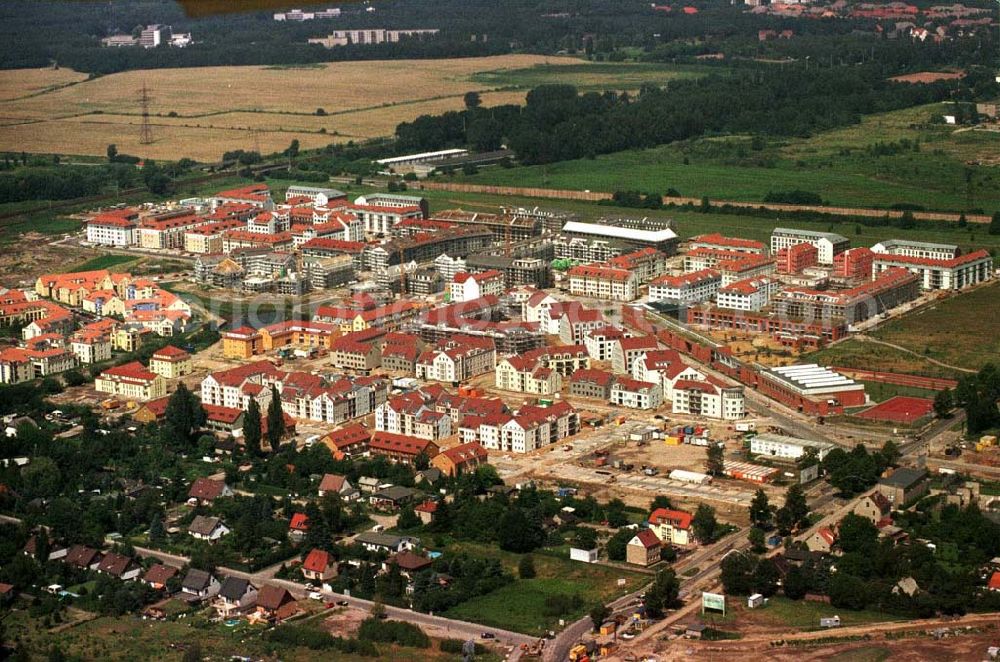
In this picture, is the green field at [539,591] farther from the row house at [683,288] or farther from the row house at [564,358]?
the row house at [683,288]

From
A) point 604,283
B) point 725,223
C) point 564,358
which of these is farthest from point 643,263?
point 564,358

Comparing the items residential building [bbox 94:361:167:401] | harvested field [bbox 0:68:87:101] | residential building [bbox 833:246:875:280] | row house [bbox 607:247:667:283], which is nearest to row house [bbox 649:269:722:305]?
row house [bbox 607:247:667:283]

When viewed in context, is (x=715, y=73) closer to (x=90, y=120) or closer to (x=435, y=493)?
(x=90, y=120)

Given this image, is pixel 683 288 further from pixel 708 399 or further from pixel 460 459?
pixel 460 459

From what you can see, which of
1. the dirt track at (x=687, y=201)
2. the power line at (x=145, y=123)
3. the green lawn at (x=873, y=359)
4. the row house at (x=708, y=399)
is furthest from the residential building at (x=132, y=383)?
the power line at (x=145, y=123)

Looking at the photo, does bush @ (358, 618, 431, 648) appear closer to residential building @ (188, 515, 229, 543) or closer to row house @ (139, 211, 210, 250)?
residential building @ (188, 515, 229, 543)

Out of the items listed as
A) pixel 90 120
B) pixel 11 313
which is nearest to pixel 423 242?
pixel 11 313
